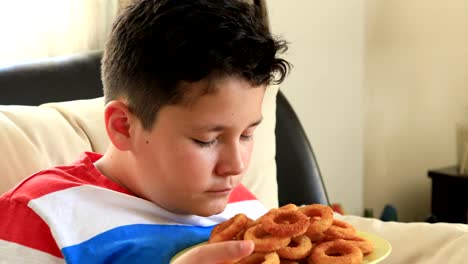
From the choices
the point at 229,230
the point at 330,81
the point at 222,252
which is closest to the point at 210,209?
the point at 229,230

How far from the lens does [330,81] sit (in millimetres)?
2553

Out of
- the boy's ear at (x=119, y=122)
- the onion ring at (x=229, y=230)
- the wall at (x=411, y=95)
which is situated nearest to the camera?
the onion ring at (x=229, y=230)

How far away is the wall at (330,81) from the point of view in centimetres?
239

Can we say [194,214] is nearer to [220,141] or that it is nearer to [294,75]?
[220,141]

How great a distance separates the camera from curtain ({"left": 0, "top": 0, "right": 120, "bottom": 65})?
1.68 meters

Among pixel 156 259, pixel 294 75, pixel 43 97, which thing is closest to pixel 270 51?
pixel 156 259

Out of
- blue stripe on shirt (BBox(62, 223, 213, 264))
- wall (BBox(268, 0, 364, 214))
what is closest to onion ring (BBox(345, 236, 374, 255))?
blue stripe on shirt (BBox(62, 223, 213, 264))

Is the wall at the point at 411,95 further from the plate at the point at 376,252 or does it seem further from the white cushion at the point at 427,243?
the plate at the point at 376,252

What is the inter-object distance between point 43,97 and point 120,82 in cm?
39

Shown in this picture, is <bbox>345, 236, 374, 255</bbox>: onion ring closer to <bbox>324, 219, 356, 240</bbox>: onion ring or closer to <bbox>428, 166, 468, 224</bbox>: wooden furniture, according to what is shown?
<bbox>324, 219, 356, 240</bbox>: onion ring

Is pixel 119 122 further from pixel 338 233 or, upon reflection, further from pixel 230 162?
pixel 338 233

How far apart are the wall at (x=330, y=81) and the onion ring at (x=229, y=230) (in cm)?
141

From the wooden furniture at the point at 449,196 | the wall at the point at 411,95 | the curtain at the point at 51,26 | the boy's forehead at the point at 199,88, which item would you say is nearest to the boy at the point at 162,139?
the boy's forehead at the point at 199,88

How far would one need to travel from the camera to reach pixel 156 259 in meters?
0.98
